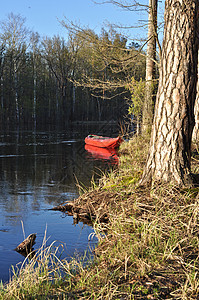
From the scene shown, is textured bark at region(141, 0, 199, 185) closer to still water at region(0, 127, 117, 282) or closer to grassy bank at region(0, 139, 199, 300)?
grassy bank at region(0, 139, 199, 300)

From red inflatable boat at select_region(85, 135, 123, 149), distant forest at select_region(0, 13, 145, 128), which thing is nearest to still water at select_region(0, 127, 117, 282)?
red inflatable boat at select_region(85, 135, 123, 149)

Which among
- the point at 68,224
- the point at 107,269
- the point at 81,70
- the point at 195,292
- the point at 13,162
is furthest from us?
the point at 81,70

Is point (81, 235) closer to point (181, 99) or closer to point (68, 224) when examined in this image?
point (68, 224)

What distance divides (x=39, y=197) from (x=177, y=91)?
433 cm

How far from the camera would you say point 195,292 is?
9.24ft

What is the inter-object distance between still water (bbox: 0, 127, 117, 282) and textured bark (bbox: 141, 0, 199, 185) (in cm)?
182

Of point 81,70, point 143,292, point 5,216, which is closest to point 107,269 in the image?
point 143,292

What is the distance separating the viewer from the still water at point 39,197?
5.07 m

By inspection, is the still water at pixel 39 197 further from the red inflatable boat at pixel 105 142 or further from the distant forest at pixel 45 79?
the distant forest at pixel 45 79

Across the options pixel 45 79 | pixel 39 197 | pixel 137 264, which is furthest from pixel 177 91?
pixel 45 79

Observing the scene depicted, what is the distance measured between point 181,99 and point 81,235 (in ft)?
8.76

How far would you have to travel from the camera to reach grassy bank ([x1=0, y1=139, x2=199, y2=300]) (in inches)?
116

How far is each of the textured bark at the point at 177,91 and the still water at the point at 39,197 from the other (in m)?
1.82

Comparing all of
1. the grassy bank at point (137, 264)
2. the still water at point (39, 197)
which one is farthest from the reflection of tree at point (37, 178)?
the grassy bank at point (137, 264)
